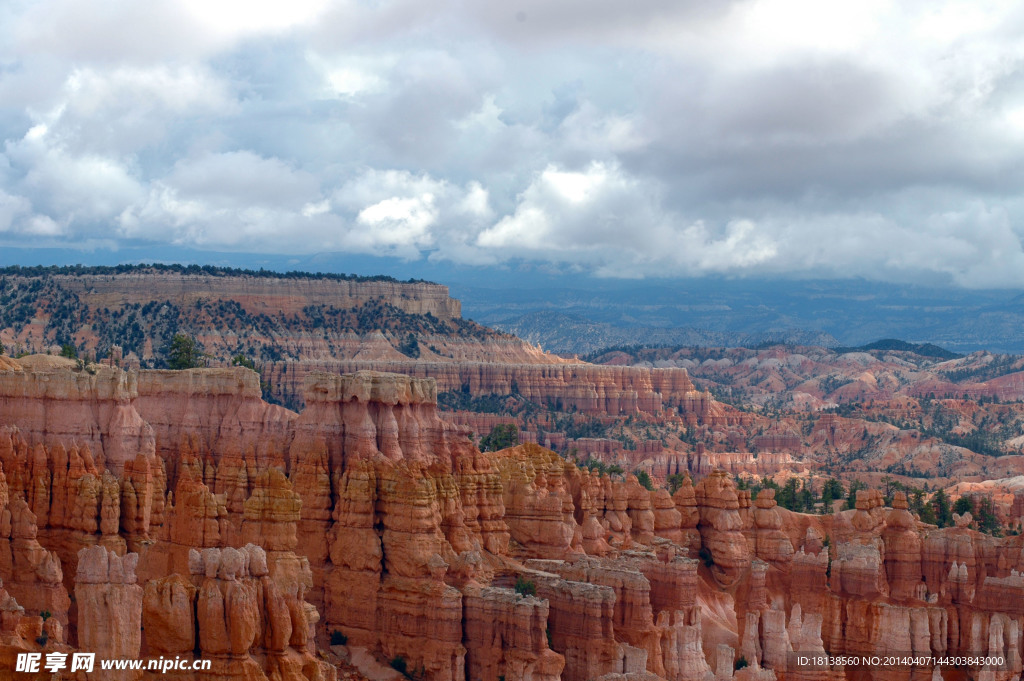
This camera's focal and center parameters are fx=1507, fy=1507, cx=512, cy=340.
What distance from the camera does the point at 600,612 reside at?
169 ft

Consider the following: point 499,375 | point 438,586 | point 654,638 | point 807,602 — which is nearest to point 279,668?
point 438,586

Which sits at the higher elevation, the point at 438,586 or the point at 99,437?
the point at 99,437

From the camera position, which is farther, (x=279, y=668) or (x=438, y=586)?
(x=438, y=586)

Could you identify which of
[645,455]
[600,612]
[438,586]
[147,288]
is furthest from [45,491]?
[147,288]

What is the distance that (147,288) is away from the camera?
580 feet

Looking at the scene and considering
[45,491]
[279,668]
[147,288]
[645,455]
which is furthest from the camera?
[147,288]

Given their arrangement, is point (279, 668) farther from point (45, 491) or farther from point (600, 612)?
point (45, 491)

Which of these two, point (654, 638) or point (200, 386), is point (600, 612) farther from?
point (200, 386)

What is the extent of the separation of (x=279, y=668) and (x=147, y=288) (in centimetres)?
14785

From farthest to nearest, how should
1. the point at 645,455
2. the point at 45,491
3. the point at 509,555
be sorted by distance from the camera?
the point at 645,455 → the point at 509,555 → the point at 45,491

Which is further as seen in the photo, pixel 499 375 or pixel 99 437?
pixel 499 375

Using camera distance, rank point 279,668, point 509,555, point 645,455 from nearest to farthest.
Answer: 1. point 279,668
2. point 509,555
3. point 645,455

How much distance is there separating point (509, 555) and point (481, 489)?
2.76 m

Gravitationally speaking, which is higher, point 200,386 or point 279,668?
point 200,386
